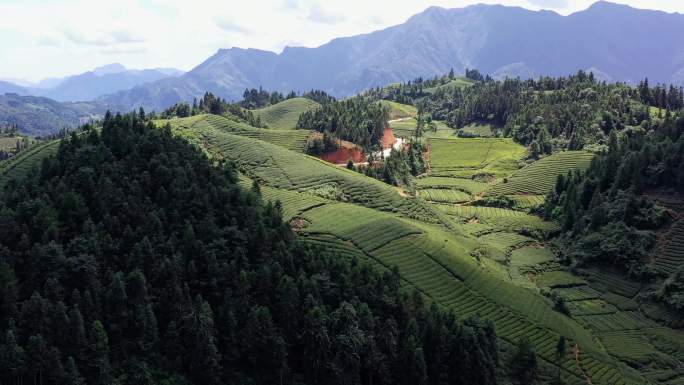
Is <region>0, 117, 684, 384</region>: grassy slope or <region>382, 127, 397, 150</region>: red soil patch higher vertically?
<region>382, 127, 397, 150</region>: red soil patch

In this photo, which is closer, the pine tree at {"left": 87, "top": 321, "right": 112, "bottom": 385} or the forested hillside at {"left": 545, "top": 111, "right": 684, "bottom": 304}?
the pine tree at {"left": 87, "top": 321, "right": 112, "bottom": 385}

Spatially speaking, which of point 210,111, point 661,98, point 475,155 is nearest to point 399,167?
point 475,155

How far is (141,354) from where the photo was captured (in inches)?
1903

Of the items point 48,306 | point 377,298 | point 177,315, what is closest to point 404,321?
point 377,298

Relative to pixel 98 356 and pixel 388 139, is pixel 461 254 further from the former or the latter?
pixel 388 139

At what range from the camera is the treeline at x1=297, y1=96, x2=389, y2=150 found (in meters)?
158

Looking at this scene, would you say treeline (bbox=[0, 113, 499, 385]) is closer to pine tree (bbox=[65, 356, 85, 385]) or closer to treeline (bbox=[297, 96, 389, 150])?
pine tree (bbox=[65, 356, 85, 385])

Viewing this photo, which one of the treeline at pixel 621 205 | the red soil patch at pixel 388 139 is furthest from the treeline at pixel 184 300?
the red soil patch at pixel 388 139

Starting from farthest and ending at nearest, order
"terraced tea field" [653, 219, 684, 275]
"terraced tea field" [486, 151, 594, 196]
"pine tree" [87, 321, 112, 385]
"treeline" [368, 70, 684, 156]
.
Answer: "treeline" [368, 70, 684, 156]
"terraced tea field" [486, 151, 594, 196]
"terraced tea field" [653, 219, 684, 275]
"pine tree" [87, 321, 112, 385]

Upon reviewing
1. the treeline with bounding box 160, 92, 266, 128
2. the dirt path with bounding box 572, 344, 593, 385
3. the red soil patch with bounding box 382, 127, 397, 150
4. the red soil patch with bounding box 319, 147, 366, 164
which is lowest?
the dirt path with bounding box 572, 344, 593, 385

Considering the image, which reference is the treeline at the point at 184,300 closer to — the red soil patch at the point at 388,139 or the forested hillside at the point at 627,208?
the forested hillside at the point at 627,208

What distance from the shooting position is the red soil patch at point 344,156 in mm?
144000

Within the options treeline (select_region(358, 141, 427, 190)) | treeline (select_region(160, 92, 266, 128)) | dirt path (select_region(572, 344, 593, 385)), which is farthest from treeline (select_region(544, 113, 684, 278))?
treeline (select_region(160, 92, 266, 128))

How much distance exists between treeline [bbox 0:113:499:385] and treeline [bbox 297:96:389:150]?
92800mm
